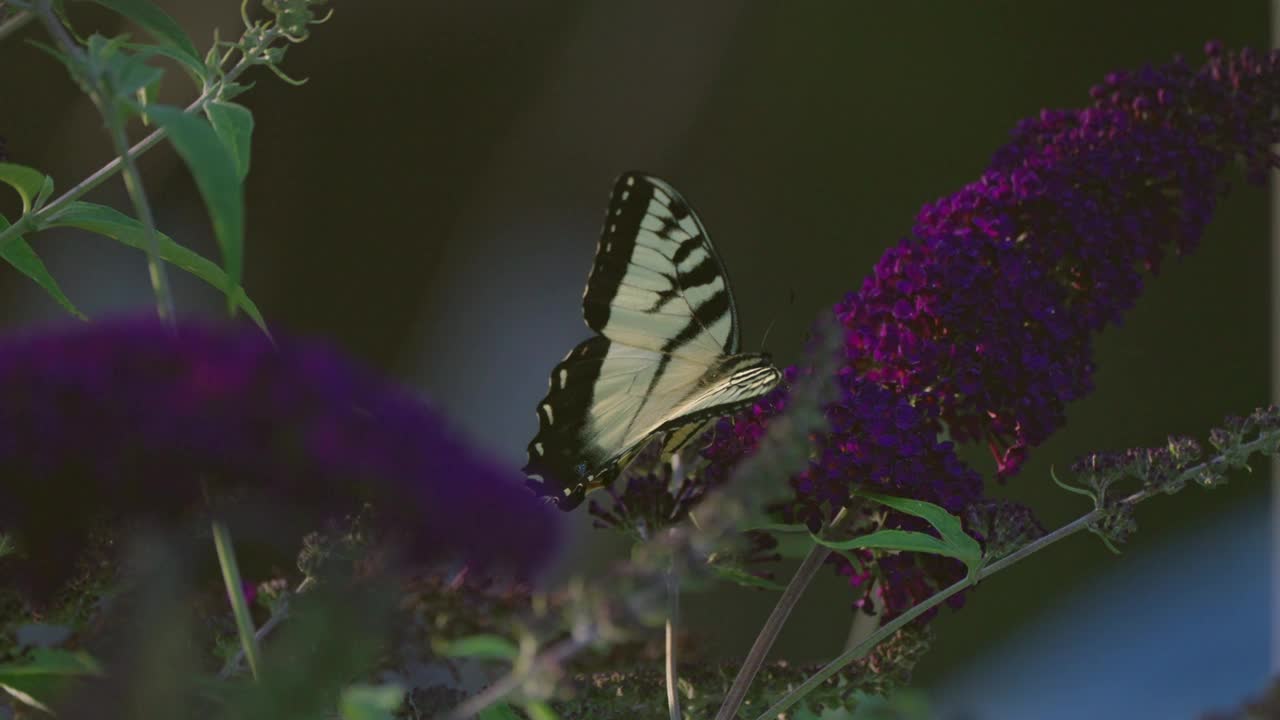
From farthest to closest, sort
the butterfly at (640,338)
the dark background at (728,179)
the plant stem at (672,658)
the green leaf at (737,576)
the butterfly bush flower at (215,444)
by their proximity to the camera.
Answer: the dark background at (728,179), the butterfly at (640,338), the green leaf at (737,576), the plant stem at (672,658), the butterfly bush flower at (215,444)

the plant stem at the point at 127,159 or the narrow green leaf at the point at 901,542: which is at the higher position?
the plant stem at the point at 127,159

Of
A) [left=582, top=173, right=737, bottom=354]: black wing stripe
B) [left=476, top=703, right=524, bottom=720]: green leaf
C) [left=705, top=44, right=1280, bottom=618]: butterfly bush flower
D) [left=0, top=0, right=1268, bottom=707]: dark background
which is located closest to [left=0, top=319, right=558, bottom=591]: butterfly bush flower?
[left=476, top=703, right=524, bottom=720]: green leaf

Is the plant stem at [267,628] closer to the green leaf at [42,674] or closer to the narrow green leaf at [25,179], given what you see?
the green leaf at [42,674]

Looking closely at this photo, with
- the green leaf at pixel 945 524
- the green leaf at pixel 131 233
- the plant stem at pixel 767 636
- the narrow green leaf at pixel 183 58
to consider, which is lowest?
the plant stem at pixel 767 636

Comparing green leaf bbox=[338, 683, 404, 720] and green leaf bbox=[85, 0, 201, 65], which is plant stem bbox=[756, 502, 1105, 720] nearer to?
green leaf bbox=[338, 683, 404, 720]

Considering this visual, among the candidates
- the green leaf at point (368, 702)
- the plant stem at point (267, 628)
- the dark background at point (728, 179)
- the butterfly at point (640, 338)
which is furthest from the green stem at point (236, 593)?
the dark background at point (728, 179)

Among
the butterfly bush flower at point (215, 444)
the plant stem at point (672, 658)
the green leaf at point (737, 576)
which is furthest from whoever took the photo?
the green leaf at point (737, 576)

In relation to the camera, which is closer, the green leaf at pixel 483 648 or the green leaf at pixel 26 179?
the green leaf at pixel 483 648
